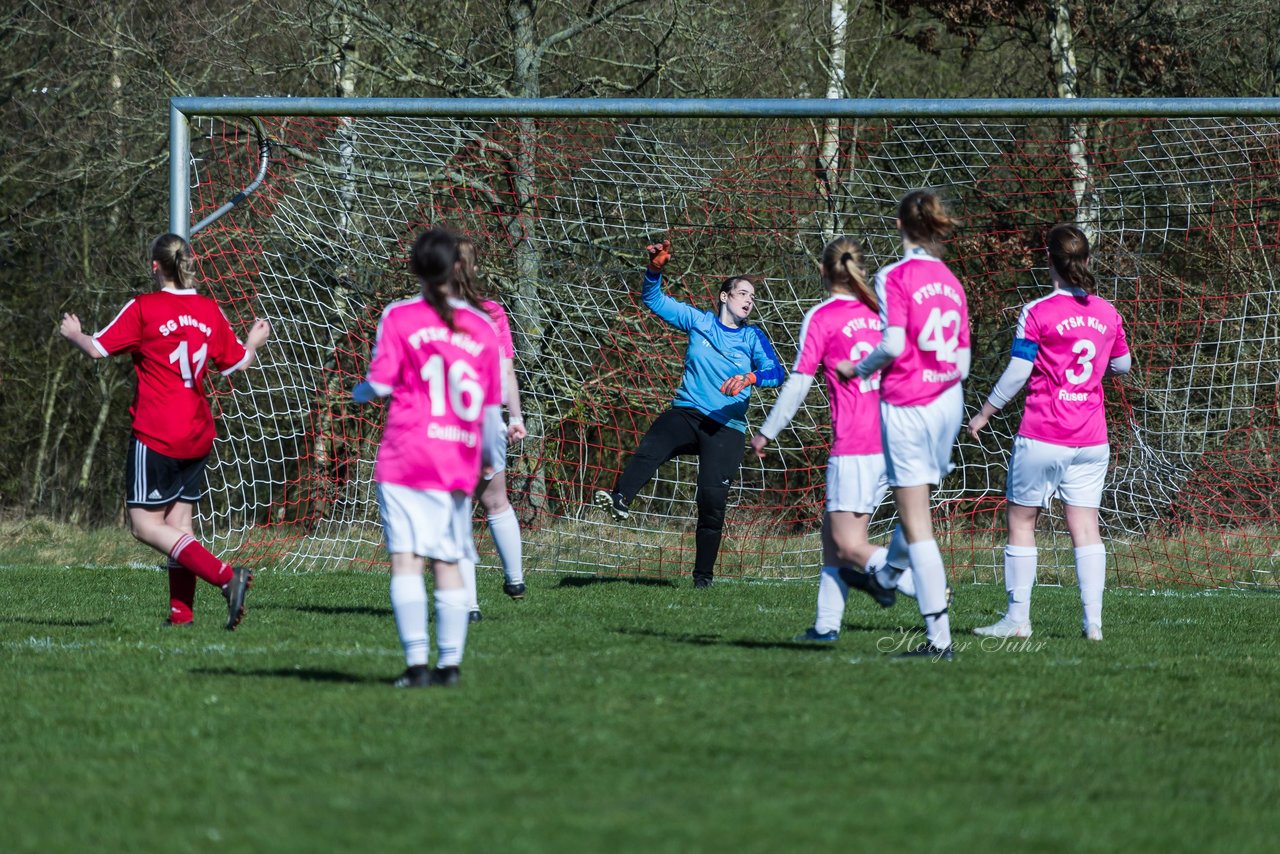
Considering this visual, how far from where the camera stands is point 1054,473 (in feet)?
23.5

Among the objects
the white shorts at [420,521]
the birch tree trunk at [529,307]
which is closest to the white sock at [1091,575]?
the white shorts at [420,521]

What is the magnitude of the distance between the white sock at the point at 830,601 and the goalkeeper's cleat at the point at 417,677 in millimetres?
2107

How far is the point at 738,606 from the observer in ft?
29.0

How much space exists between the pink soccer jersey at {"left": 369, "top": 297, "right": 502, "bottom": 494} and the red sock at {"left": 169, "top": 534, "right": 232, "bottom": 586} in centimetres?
223

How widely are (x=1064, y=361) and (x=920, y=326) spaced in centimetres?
136

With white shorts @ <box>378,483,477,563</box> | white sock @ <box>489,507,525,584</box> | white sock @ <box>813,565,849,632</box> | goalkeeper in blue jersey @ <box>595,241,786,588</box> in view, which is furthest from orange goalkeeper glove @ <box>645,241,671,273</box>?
white shorts @ <box>378,483,477,563</box>

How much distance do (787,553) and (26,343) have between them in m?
14.2

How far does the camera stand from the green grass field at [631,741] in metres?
3.65

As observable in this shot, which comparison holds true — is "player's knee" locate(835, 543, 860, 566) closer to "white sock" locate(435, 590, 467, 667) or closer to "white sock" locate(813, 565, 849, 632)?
"white sock" locate(813, 565, 849, 632)

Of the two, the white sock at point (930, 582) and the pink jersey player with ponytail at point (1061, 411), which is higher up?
the pink jersey player with ponytail at point (1061, 411)

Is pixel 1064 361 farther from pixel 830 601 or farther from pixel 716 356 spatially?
pixel 716 356

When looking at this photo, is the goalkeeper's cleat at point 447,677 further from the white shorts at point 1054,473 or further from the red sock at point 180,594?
the white shorts at point 1054,473

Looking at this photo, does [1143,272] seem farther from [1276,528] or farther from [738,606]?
[738,606]

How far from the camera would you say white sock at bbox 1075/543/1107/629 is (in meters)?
7.25
